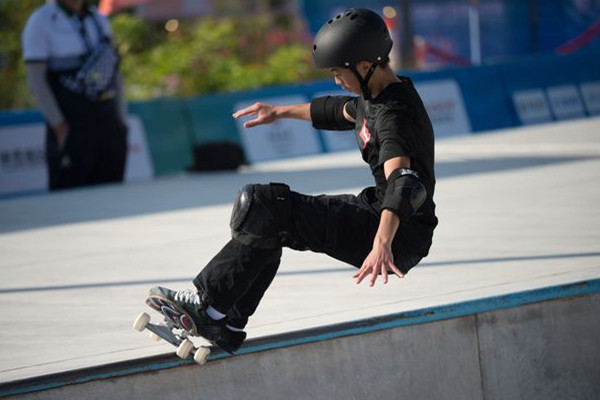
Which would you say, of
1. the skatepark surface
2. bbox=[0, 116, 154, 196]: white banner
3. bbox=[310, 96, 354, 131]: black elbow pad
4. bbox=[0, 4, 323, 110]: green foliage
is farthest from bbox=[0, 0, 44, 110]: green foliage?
bbox=[310, 96, 354, 131]: black elbow pad

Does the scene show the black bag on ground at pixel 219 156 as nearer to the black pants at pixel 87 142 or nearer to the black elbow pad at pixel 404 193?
the black pants at pixel 87 142

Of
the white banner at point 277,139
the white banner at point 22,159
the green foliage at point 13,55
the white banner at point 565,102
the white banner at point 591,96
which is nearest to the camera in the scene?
the white banner at point 22,159

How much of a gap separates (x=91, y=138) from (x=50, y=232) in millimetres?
2263

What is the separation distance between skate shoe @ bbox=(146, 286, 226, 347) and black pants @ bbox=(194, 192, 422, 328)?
6cm

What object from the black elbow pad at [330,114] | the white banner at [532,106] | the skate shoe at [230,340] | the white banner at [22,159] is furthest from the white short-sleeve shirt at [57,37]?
the white banner at [532,106]

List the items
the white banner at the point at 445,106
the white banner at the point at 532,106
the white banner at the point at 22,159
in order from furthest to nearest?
1. the white banner at the point at 532,106
2. the white banner at the point at 445,106
3. the white banner at the point at 22,159

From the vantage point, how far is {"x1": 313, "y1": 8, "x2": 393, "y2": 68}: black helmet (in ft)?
16.6

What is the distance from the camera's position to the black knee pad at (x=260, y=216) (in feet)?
16.3

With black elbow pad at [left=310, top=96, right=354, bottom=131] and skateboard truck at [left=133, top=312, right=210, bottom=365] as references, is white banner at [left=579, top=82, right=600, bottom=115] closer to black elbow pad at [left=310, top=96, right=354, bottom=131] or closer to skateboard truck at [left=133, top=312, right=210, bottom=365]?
black elbow pad at [left=310, top=96, right=354, bottom=131]

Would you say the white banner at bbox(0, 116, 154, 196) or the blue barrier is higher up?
the white banner at bbox(0, 116, 154, 196)

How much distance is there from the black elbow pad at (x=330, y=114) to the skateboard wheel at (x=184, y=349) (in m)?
1.35

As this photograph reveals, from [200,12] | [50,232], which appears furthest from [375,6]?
[50,232]

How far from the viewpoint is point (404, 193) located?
4.72 metres

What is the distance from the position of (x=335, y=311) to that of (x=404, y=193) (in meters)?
1.21
